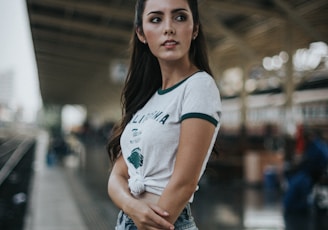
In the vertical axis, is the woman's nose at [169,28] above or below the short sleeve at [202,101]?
above

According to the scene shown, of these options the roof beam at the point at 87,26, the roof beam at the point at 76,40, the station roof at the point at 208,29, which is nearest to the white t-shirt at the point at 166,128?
the station roof at the point at 208,29

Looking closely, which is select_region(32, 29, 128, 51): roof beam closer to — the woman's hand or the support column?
the support column

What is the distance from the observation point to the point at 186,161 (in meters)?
1.11

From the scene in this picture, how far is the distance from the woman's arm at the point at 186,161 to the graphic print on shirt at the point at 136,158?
142 millimetres

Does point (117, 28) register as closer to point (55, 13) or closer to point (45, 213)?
point (55, 13)

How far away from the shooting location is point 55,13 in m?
16.4

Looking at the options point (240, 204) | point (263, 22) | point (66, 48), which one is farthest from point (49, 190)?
point (66, 48)

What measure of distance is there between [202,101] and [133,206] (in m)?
0.34

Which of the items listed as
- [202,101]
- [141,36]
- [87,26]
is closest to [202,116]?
[202,101]

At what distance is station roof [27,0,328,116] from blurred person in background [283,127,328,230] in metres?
2.78

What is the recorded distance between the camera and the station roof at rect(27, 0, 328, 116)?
10.9 metres

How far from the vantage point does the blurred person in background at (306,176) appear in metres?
7.24

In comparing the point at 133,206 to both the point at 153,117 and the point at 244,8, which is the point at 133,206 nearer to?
the point at 153,117

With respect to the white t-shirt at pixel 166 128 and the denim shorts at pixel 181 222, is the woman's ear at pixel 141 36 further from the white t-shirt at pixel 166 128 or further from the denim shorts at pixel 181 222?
the denim shorts at pixel 181 222
